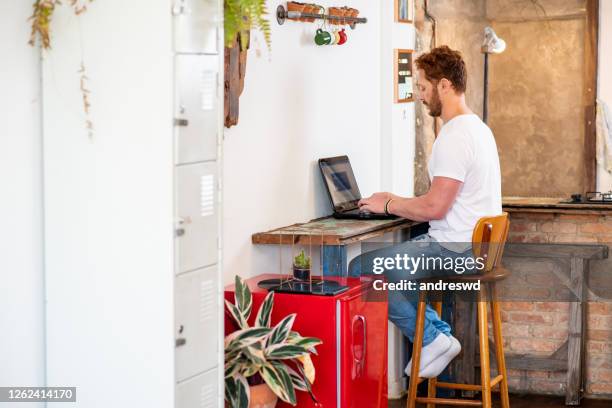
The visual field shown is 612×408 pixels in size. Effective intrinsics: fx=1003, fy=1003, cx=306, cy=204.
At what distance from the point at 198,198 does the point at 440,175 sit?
1.79 m

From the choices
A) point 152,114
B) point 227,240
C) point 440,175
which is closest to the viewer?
point 152,114

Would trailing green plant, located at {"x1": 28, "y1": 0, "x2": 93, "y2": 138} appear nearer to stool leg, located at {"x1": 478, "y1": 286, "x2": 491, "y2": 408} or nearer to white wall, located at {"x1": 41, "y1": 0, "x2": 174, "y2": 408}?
white wall, located at {"x1": 41, "y1": 0, "x2": 174, "y2": 408}

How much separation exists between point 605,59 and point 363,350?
12.0ft

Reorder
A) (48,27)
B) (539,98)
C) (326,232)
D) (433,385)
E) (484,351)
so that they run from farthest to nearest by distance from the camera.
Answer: (539,98) < (433,385) < (484,351) < (326,232) < (48,27)

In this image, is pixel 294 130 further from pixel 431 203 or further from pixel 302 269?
pixel 302 269

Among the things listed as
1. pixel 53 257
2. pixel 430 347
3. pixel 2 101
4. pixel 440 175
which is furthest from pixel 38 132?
pixel 430 347

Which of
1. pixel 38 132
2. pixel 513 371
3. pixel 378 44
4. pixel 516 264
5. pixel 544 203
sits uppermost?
pixel 378 44

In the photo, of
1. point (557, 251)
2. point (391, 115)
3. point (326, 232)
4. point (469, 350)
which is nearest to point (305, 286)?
point (326, 232)

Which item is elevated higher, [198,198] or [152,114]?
[152,114]

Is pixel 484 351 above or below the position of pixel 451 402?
above

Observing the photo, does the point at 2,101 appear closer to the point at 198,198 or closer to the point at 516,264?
the point at 198,198

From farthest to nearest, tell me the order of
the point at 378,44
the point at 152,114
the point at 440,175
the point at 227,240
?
the point at 378,44 < the point at 440,175 < the point at 227,240 < the point at 152,114

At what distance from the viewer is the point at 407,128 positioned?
5.62 meters

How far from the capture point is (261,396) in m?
3.56
